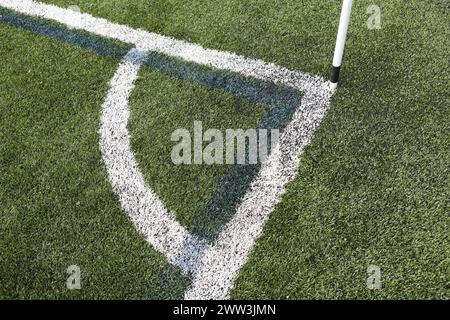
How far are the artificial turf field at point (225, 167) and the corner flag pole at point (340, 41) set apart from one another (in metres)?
0.11

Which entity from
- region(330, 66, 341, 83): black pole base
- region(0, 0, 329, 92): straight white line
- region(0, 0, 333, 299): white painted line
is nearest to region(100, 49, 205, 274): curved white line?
region(0, 0, 333, 299): white painted line

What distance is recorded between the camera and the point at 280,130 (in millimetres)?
3309

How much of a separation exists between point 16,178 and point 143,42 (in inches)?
59.0

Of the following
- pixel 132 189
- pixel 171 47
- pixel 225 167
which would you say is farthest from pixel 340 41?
pixel 132 189

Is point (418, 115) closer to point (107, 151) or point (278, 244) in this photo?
point (278, 244)

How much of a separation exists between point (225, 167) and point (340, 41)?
44.7 inches

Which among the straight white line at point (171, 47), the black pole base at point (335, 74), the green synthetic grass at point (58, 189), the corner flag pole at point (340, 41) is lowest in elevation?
the green synthetic grass at point (58, 189)

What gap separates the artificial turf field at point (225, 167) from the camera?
271cm

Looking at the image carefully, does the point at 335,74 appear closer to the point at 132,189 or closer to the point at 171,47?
the point at 171,47

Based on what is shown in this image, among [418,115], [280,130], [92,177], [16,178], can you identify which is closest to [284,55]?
[280,130]

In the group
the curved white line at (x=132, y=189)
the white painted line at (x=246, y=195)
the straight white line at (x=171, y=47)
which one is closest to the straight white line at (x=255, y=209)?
the white painted line at (x=246, y=195)

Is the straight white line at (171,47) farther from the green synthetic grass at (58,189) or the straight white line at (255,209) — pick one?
the green synthetic grass at (58,189)

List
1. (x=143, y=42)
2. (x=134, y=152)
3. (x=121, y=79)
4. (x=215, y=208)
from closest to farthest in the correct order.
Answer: (x=215, y=208) → (x=134, y=152) → (x=121, y=79) → (x=143, y=42)

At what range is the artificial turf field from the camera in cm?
271
